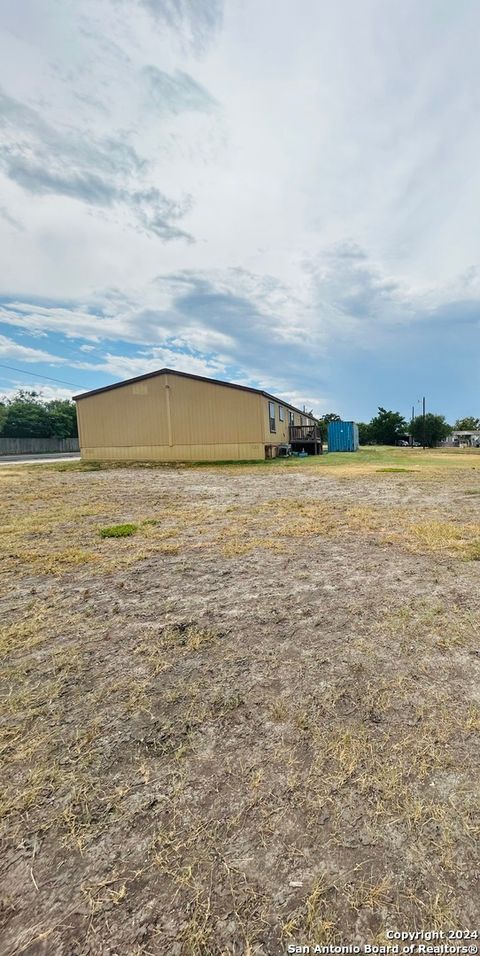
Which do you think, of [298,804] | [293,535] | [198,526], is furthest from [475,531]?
[298,804]

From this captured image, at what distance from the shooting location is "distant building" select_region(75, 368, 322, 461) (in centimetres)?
1920

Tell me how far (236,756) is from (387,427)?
59923mm

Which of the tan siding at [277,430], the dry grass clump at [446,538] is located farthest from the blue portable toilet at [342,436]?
the dry grass clump at [446,538]

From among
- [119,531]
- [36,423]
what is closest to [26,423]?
[36,423]

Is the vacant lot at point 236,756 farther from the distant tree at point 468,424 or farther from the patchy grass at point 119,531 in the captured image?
the distant tree at point 468,424

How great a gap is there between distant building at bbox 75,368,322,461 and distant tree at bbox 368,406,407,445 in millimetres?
40575

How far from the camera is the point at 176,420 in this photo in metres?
19.9

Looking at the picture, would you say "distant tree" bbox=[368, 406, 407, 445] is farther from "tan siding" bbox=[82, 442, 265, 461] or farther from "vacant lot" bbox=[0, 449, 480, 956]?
"vacant lot" bbox=[0, 449, 480, 956]

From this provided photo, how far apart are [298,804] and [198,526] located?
175 inches

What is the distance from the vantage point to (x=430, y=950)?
1.04 meters

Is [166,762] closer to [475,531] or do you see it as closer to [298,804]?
[298,804]

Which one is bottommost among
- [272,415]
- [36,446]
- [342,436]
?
[342,436]

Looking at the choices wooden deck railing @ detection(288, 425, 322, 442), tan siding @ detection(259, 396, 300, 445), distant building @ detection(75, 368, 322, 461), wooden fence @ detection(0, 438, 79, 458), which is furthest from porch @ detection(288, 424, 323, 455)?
wooden fence @ detection(0, 438, 79, 458)

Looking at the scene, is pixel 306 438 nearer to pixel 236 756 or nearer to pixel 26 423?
pixel 236 756
